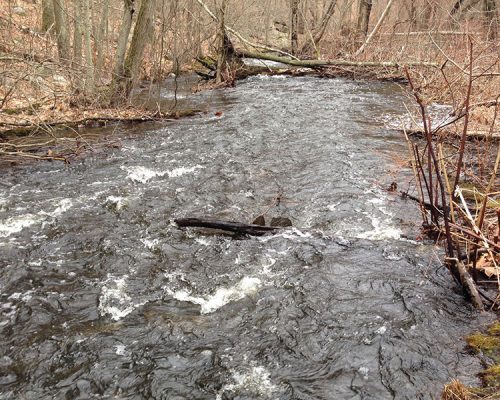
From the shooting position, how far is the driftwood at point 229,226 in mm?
6406

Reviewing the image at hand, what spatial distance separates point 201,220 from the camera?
21.4 feet

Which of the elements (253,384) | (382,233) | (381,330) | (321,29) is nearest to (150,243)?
(253,384)

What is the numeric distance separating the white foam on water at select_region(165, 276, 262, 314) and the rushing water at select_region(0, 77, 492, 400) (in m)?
0.02

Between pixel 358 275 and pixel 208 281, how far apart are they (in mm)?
1868

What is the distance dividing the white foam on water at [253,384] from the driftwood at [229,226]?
2624 millimetres

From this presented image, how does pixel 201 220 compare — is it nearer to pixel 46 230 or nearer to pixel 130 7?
pixel 46 230

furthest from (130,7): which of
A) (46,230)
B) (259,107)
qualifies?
(46,230)

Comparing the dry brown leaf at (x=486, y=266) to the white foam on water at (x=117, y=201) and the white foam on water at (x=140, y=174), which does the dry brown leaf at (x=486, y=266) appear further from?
the white foam on water at (x=140, y=174)

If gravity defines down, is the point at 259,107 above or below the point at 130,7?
below

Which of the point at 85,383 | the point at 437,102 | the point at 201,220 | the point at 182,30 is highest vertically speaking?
the point at 182,30

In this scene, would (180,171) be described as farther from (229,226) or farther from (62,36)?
(62,36)

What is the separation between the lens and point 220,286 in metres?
5.24

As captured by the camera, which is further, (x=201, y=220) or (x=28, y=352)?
(x=201, y=220)

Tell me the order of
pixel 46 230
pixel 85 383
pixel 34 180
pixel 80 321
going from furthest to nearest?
pixel 34 180
pixel 46 230
pixel 80 321
pixel 85 383
